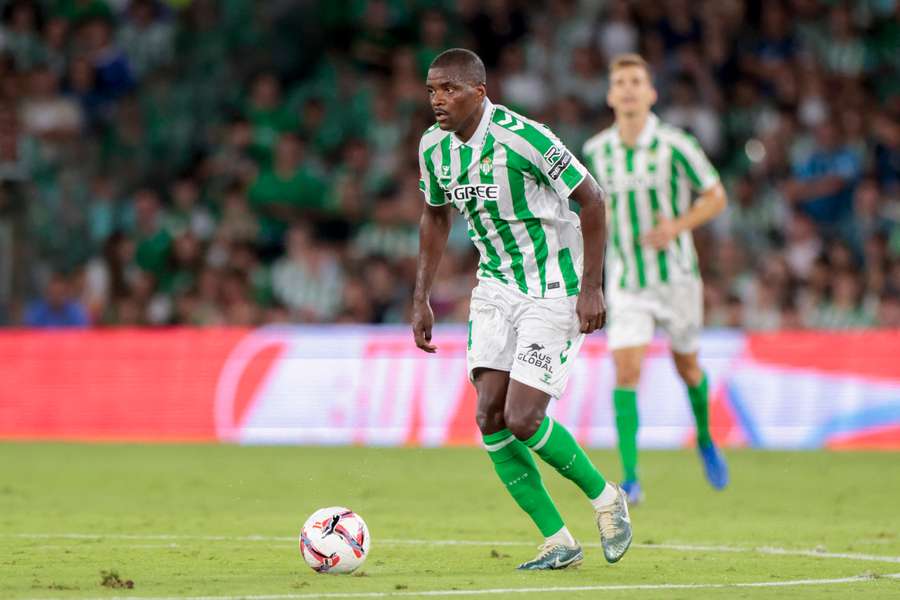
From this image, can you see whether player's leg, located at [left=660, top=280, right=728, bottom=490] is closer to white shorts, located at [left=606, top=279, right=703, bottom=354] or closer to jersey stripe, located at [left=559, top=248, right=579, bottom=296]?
white shorts, located at [left=606, top=279, right=703, bottom=354]

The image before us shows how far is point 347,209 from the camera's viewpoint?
18.1 m

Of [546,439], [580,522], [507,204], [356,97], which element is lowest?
[580,522]

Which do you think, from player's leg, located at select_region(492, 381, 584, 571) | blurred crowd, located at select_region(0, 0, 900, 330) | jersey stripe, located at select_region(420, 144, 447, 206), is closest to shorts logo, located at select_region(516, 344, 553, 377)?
player's leg, located at select_region(492, 381, 584, 571)

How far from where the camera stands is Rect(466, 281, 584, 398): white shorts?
711 cm

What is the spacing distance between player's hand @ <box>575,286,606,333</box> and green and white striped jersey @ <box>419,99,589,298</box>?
271 millimetres

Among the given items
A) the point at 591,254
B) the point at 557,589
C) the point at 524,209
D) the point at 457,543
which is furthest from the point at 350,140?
the point at 557,589

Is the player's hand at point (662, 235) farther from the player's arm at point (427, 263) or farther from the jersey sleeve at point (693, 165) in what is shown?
the player's arm at point (427, 263)

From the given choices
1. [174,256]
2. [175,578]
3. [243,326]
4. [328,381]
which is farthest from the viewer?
[174,256]

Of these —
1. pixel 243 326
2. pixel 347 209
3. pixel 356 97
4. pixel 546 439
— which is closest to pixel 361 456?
pixel 243 326

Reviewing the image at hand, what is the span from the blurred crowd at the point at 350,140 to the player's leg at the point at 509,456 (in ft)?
30.3

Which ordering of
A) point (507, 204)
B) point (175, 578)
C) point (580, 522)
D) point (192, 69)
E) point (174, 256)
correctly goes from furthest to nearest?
point (192, 69), point (174, 256), point (580, 522), point (507, 204), point (175, 578)

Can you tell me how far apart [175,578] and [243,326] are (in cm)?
1015

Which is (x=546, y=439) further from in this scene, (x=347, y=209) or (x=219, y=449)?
(x=347, y=209)

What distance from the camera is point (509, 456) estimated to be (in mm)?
7324
